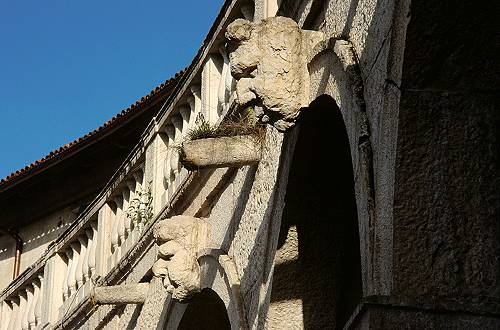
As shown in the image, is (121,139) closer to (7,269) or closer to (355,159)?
(7,269)

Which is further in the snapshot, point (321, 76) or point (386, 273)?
point (321, 76)

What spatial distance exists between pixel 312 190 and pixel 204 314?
2684 millimetres

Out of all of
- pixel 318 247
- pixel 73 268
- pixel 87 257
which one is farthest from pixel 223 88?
pixel 73 268

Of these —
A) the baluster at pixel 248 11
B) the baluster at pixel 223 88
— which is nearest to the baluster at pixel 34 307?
the baluster at pixel 223 88

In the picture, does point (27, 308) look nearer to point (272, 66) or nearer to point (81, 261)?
point (81, 261)

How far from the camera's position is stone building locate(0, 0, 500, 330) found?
17.6ft

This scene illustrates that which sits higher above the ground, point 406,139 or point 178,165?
point 178,165

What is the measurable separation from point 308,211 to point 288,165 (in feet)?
1.03

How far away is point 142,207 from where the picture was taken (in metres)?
11.5

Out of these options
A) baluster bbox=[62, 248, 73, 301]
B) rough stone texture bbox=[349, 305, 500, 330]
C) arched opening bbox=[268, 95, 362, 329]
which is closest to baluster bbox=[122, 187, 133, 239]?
baluster bbox=[62, 248, 73, 301]

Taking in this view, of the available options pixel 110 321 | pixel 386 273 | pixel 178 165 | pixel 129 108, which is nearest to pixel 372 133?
pixel 386 273

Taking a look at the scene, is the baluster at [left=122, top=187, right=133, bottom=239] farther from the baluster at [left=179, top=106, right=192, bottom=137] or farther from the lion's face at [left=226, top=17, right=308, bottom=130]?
the lion's face at [left=226, top=17, right=308, bottom=130]

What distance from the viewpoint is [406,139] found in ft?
17.8

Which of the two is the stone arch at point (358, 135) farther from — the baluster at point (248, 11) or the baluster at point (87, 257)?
the baluster at point (87, 257)
